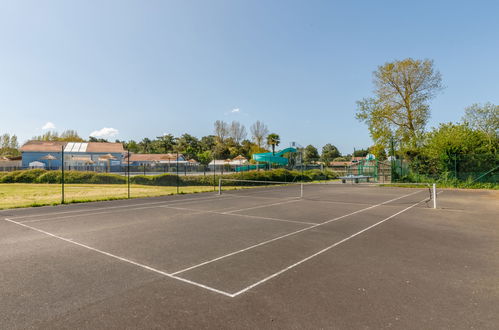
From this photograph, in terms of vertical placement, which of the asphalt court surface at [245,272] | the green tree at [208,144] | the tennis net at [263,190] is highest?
the green tree at [208,144]

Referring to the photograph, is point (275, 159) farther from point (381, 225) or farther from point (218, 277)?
point (218, 277)

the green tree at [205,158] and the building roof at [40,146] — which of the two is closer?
the building roof at [40,146]

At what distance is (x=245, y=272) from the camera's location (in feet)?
18.2

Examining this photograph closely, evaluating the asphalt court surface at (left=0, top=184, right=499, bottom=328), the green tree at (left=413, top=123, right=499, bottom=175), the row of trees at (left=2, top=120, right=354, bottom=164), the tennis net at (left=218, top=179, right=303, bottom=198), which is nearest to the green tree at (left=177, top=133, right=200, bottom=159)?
the row of trees at (left=2, top=120, right=354, bottom=164)

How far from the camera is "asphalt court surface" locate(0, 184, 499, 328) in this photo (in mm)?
3906

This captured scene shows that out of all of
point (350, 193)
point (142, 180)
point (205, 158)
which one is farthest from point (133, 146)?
point (350, 193)

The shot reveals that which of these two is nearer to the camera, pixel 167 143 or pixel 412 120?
pixel 412 120

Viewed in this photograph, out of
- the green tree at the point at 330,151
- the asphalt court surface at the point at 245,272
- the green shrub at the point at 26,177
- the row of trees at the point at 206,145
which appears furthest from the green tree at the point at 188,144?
the asphalt court surface at the point at 245,272

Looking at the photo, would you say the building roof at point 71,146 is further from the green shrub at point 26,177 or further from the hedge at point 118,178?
the green shrub at point 26,177

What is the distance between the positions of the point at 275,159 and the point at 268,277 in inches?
1388

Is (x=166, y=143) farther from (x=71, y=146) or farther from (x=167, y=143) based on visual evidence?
(x=71, y=146)

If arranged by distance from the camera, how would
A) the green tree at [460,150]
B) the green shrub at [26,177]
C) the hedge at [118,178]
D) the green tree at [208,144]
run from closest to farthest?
the green tree at [460,150] < the hedge at [118,178] < the green shrub at [26,177] < the green tree at [208,144]

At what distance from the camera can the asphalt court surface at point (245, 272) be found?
391 cm

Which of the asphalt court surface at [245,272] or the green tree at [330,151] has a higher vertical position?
the green tree at [330,151]
